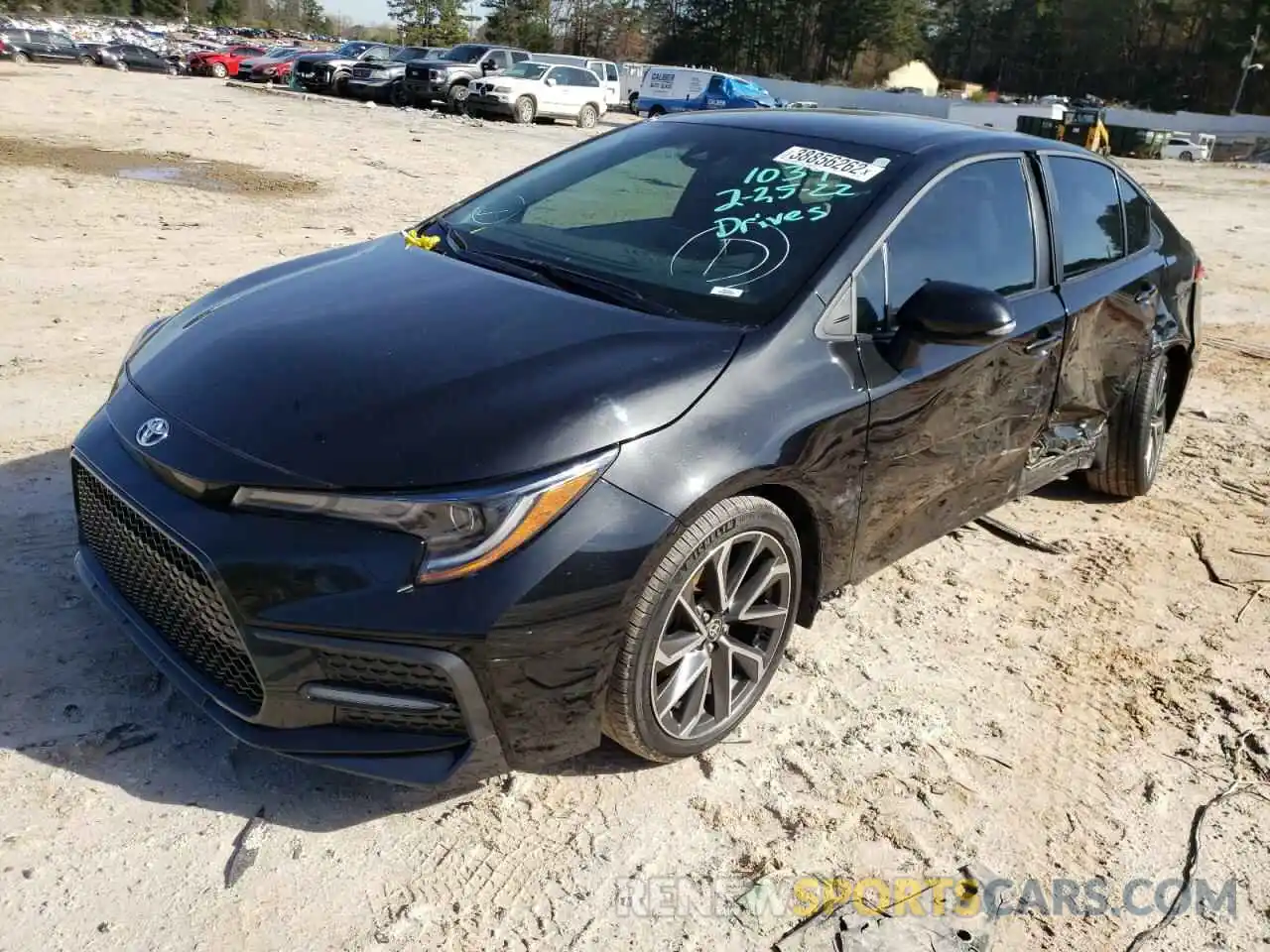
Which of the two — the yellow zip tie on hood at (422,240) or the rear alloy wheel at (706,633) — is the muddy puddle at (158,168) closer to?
the yellow zip tie on hood at (422,240)

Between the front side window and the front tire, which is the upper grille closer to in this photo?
the front side window

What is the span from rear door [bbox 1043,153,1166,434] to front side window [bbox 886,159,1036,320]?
0.83 ft

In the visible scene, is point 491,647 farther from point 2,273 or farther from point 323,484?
point 2,273

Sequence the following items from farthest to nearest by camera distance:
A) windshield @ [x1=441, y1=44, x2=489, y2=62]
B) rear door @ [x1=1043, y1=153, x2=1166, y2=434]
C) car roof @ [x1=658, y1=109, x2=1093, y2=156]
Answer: windshield @ [x1=441, y1=44, x2=489, y2=62] → rear door @ [x1=1043, y1=153, x2=1166, y2=434] → car roof @ [x1=658, y1=109, x2=1093, y2=156]

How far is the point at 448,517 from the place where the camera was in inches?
86.4

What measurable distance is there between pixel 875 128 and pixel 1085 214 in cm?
119

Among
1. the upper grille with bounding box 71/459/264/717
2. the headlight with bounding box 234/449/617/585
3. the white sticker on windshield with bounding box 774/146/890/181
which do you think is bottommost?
the upper grille with bounding box 71/459/264/717

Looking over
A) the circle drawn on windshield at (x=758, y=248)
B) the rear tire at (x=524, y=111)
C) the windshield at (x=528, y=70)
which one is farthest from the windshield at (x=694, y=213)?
the windshield at (x=528, y=70)

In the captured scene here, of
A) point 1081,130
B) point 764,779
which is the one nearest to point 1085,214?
point 764,779

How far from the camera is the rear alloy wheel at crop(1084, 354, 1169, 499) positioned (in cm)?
443

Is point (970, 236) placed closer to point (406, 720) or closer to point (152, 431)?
point (406, 720)

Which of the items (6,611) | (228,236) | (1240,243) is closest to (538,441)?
(6,611)

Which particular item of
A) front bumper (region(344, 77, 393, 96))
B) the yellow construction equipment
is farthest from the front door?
the yellow construction equipment

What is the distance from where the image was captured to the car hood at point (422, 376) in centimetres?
229
